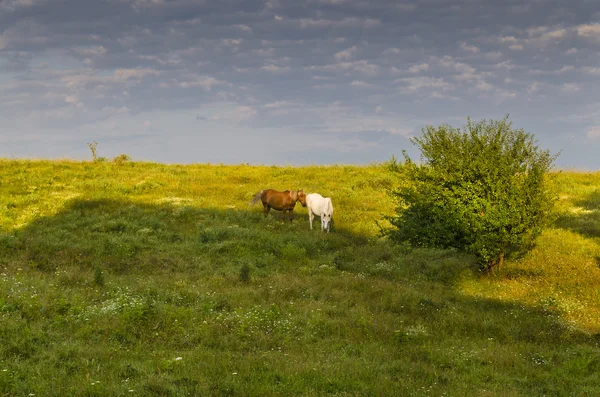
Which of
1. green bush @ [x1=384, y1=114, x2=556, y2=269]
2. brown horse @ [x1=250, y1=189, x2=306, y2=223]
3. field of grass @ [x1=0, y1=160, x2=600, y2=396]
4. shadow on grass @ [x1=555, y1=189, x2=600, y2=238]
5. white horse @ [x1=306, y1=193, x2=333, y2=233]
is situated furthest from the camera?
brown horse @ [x1=250, y1=189, x2=306, y2=223]

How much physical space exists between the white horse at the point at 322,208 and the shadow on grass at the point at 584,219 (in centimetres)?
1233

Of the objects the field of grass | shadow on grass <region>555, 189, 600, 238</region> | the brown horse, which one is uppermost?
the brown horse

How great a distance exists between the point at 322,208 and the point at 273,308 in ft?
43.5

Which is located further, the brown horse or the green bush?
the brown horse

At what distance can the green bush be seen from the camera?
18.4m

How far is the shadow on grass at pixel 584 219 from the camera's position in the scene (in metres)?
25.0

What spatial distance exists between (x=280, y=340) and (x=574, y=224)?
21.2m

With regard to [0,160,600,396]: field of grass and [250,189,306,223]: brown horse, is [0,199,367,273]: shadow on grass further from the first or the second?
[250,189,306,223]: brown horse

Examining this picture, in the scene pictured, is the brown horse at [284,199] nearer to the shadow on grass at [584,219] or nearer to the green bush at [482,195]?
the green bush at [482,195]

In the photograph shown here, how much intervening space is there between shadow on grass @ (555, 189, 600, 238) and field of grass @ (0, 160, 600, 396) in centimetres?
13

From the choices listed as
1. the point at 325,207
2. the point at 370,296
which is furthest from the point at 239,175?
the point at 370,296

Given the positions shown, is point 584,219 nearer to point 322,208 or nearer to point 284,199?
point 322,208

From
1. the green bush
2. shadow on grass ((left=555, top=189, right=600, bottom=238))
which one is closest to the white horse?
the green bush

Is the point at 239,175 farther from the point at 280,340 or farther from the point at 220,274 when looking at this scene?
the point at 280,340
